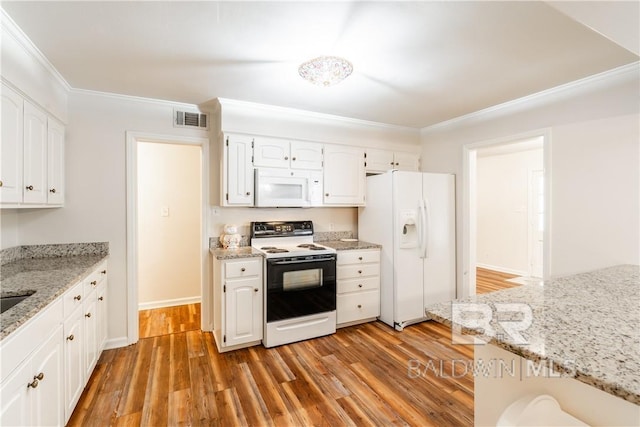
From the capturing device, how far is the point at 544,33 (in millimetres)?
1828

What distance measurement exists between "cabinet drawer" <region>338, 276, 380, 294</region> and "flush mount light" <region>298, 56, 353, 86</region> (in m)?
2.01

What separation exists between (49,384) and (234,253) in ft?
4.94

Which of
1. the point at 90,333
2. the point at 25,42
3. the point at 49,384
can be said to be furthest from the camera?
the point at 90,333

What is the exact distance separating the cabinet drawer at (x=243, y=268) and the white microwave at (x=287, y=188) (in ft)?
2.00

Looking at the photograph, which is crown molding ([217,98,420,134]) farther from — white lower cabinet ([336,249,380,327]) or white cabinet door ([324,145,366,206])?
white lower cabinet ([336,249,380,327])

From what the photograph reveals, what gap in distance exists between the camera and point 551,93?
9.00ft

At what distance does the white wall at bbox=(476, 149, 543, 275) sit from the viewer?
558 cm

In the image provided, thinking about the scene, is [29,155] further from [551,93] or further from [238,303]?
[551,93]

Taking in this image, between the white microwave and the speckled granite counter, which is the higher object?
the white microwave

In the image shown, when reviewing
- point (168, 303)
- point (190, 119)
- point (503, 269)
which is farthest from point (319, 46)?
point (503, 269)

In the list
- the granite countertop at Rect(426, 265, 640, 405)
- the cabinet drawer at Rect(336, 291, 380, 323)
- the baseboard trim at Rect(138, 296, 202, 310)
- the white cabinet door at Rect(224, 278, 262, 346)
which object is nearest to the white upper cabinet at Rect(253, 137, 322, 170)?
the white cabinet door at Rect(224, 278, 262, 346)

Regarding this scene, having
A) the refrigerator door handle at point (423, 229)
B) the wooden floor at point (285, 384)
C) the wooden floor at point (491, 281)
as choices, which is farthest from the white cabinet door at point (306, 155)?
the wooden floor at point (491, 281)

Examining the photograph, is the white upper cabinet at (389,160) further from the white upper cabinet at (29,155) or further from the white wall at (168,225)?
the white upper cabinet at (29,155)

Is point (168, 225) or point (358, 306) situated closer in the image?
point (358, 306)
